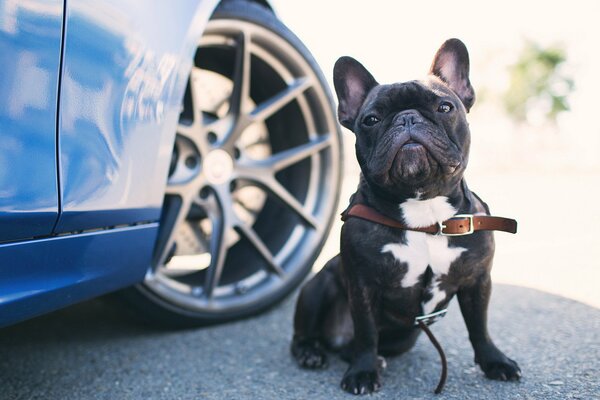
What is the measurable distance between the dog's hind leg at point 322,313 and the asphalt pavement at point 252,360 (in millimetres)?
85

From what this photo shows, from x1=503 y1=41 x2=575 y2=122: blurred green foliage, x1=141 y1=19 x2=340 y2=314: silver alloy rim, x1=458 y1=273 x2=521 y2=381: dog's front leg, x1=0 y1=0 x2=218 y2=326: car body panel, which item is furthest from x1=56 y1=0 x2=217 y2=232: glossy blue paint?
x1=503 y1=41 x2=575 y2=122: blurred green foliage

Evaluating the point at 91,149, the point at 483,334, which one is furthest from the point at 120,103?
the point at 483,334

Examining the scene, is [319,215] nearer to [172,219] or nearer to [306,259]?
[306,259]

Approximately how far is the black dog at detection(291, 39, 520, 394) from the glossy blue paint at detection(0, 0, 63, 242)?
89 cm

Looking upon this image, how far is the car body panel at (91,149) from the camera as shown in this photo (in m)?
1.42

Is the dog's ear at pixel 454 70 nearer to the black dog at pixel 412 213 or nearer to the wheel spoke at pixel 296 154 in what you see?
the black dog at pixel 412 213

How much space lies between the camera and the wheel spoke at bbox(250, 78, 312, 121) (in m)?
2.45

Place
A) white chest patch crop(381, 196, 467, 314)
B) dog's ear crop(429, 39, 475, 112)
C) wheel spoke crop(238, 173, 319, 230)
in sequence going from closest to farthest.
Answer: white chest patch crop(381, 196, 467, 314), dog's ear crop(429, 39, 475, 112), wheel spoke crop(238, 173, 319, 230)

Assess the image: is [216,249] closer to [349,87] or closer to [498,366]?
[349,87]

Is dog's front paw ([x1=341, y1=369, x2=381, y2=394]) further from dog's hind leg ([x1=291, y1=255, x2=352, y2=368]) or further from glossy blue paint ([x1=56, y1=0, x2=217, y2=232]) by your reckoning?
glossy blue paint ([x1=56, y1=0, x2=217, y2=232])

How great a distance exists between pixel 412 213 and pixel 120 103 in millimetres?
934

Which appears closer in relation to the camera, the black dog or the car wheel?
the black dog

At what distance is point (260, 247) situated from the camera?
2500 mm

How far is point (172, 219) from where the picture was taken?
224 cm
